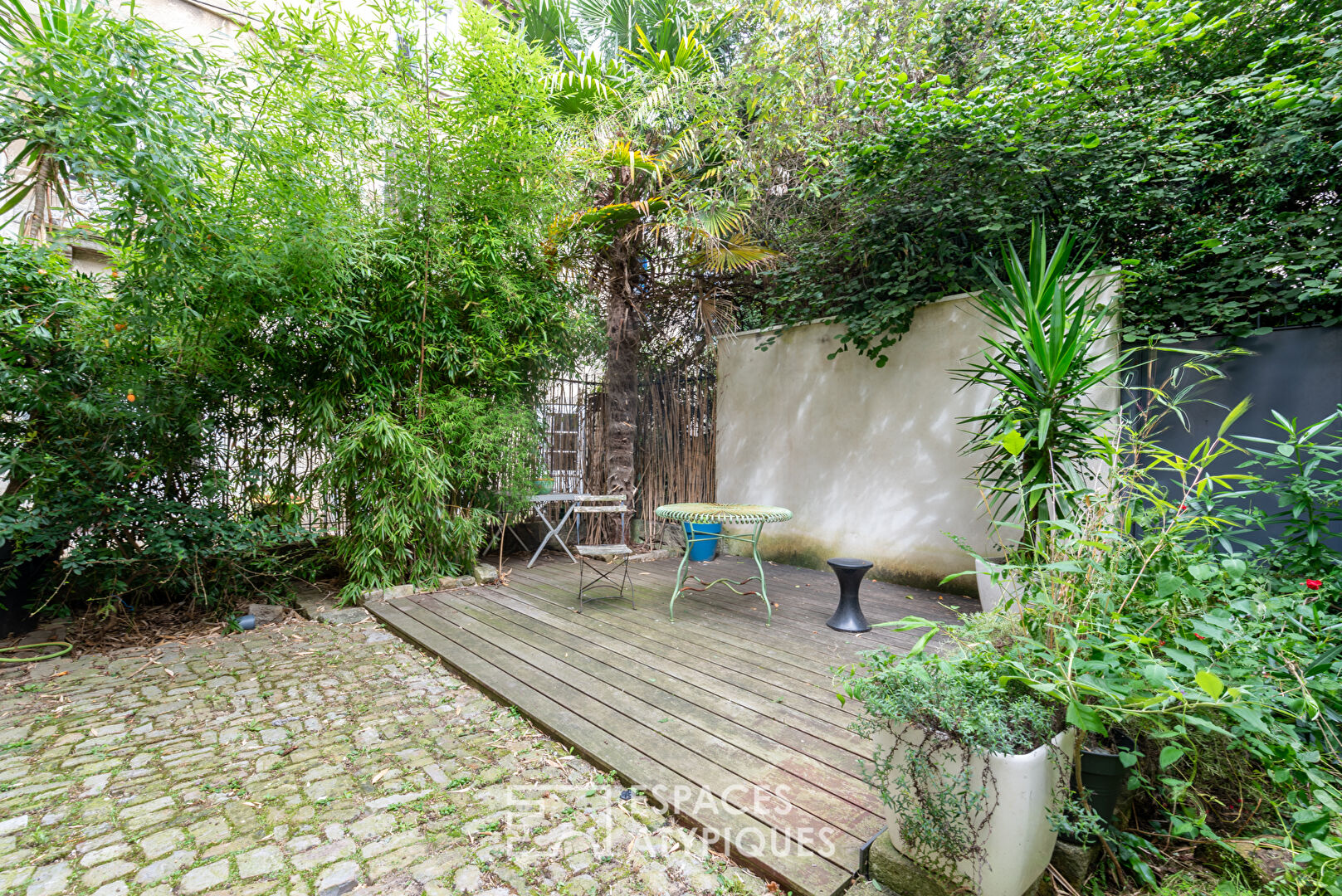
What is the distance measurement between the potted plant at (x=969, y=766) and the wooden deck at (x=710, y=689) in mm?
313

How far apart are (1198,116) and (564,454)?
487 cm

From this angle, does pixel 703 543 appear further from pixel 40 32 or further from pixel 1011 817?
pixel 40 32

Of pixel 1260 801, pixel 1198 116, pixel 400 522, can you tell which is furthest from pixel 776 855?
pixel 1198 116

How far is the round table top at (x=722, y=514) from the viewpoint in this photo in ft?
10.1

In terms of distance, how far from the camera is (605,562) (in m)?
4.82

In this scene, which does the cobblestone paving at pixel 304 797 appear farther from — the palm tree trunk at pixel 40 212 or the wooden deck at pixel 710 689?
the palm tree trunk at pixel 40 212

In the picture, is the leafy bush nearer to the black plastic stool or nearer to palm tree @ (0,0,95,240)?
palm tree @ (0,0,95,240)

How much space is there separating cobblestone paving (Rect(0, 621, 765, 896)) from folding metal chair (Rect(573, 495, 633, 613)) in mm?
1127

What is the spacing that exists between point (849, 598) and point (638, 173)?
3.57 meters

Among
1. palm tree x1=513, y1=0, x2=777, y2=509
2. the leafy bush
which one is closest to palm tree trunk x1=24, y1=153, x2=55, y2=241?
the leafy bush

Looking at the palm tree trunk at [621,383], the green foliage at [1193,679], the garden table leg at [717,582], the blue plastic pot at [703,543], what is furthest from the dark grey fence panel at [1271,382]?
the palm tree trunk at [621,383]

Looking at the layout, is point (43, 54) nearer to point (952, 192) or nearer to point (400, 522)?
point (400, 522)

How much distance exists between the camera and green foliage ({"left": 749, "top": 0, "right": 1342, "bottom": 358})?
2730mm

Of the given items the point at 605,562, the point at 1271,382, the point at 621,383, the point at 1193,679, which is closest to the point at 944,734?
the point at 1193,679
